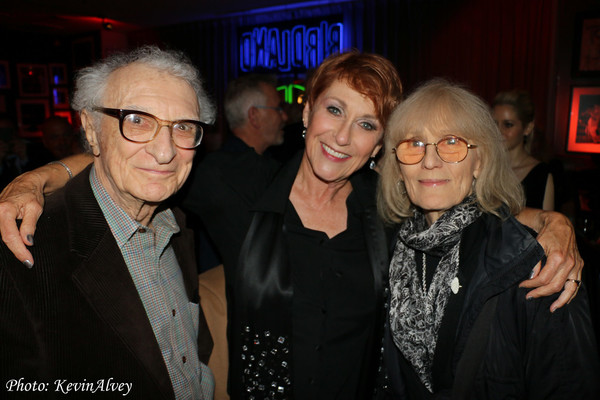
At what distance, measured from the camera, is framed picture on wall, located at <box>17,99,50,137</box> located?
476 inches

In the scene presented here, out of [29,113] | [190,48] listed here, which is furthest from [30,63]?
[190,48]

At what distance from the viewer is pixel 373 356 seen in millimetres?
1970

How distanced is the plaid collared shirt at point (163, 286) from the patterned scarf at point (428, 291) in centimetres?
97

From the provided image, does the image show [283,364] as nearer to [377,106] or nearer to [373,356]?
[373,356]

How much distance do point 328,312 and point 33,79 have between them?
14.0 m

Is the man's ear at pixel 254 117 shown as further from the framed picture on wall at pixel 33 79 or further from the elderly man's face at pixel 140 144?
the framed picture on wall at pixel 33 79

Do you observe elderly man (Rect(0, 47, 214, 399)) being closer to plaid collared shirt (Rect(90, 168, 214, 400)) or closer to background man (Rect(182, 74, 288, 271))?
plaid collared shirt (Rect(90, 168, 214, 400))

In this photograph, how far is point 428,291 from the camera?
1.83m

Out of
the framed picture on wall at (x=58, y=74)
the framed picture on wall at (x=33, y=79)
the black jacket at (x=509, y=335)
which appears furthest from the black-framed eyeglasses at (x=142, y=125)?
the framed picture on wall at (x=58, y=74)

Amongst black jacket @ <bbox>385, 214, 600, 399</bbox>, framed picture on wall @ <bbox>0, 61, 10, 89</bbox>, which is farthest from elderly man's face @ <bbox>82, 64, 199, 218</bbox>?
framed picture on wall @ <bbox>0, 61, 10, 89</bbox>

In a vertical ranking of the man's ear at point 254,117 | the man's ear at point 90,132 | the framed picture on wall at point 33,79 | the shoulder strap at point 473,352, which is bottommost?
the shoulder strap at point 473,352

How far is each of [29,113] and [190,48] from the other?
214 inches

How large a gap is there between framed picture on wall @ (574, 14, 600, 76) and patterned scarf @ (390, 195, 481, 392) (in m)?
6.80

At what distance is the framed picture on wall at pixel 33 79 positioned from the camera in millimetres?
12102
